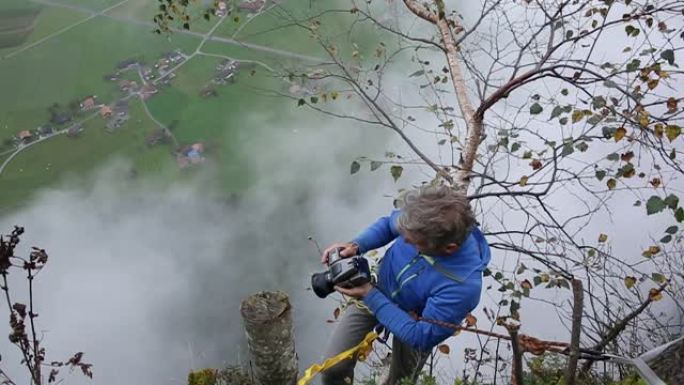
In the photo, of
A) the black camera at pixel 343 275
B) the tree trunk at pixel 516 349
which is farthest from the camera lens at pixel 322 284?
the tree trunk at pixel 516 349

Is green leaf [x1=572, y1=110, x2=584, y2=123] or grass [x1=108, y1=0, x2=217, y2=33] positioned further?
grass [x1=108, y1=0, x2=217, y2=33]

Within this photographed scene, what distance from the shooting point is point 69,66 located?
16.4m

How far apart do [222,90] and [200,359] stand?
7031mm

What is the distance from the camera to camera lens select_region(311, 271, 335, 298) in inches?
101

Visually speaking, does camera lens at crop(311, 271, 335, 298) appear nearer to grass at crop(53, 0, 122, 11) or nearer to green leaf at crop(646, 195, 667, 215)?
green leaf at crop(646, 195, 667, 215)

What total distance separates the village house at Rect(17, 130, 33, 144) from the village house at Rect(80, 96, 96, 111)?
1406 millimetres

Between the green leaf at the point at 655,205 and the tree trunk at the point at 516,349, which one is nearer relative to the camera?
the tree trunk at the point at 516,349

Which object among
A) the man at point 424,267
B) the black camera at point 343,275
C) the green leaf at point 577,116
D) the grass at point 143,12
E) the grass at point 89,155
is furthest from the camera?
the grass at point 143,12

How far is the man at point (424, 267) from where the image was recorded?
2256 millimetres

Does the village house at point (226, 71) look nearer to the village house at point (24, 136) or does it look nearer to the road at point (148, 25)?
the road at point (148, 25)

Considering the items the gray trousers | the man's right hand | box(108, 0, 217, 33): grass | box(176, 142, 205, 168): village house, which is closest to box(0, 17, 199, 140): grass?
box(108, 0, 217, 33): grass

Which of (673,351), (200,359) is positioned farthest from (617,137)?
(200,359)

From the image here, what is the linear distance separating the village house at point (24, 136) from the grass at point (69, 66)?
13 centimetres

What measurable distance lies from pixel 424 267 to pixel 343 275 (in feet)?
1.06
